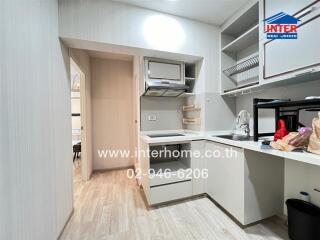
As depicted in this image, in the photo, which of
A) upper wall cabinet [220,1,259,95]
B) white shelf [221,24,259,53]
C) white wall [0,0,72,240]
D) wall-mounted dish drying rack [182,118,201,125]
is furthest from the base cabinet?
white wall [0,0,72,240]

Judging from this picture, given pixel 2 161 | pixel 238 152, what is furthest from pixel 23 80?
pixel 238 152

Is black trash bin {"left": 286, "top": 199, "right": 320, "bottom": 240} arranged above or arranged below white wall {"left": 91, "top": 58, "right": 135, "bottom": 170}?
below

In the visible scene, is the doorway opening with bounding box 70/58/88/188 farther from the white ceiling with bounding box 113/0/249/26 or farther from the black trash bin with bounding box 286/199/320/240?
the black trash bin with bounding box 286/199/320/240

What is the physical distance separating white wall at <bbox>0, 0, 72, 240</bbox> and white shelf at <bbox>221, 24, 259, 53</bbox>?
2043 mm

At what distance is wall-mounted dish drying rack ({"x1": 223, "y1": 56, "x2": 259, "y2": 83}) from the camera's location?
6.32ft

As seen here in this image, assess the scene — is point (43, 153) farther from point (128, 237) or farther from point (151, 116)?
point (151, 116)

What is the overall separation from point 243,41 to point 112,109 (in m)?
2.73

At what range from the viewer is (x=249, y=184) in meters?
1.47

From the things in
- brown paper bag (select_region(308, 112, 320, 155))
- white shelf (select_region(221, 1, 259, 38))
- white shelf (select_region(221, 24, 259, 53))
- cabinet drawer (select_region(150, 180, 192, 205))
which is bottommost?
cabinet drawer (select_region(150, 180, 192, 205))

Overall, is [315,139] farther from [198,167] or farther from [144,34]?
[144,34]

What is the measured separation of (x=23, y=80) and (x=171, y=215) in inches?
73.6

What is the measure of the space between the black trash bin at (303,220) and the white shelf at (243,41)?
181cm

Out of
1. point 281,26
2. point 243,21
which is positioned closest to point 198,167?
point 281,26

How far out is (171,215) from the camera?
1.76 m
